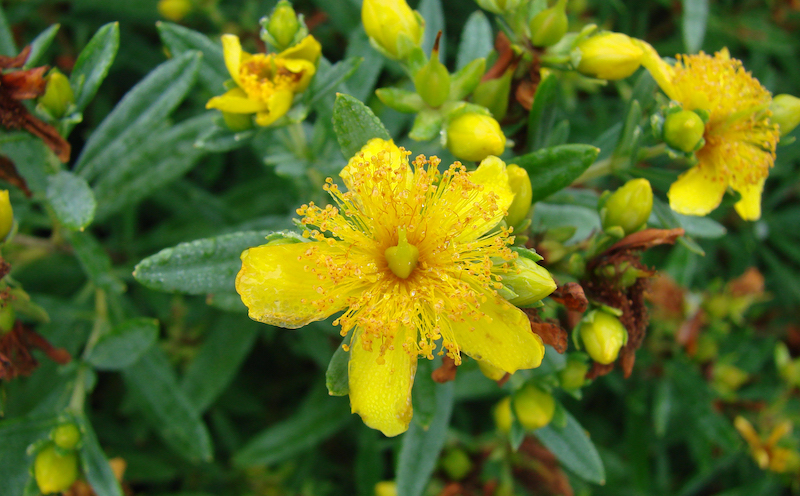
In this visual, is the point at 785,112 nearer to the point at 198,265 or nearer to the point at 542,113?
the point at 542,113

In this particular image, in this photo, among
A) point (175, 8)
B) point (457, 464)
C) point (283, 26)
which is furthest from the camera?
point (175, 8)

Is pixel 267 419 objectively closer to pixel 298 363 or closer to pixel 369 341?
pixel 298 363

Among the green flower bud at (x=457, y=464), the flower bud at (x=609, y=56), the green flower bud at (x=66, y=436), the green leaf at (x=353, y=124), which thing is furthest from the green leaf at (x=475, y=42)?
the green flower bud at (x=66, y=436)

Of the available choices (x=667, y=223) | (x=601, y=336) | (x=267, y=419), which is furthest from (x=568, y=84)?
(x=267, y=419)

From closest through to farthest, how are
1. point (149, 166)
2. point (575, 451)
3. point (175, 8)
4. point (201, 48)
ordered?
point (575, 451) → point (201, 48) → point (149, 166) → point (175, 8)

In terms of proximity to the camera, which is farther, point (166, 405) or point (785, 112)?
point (166, 405)

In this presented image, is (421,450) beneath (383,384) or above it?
beneath

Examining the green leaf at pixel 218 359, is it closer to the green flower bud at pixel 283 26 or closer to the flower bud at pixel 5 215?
the flower bud at pixel 5 215

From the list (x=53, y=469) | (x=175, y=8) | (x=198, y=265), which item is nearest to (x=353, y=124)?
(x=198, y=265)
